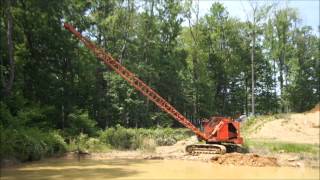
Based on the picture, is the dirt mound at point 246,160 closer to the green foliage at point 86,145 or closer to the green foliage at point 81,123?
the green foliage at point 86,145

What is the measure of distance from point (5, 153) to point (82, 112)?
13798 mm

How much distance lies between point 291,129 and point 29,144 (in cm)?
1851

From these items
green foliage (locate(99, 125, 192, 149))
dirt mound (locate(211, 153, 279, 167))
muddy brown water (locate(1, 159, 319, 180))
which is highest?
green foliage (locate(99, 125, 192, 149))

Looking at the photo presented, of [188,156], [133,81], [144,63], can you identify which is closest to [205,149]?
[188,156]

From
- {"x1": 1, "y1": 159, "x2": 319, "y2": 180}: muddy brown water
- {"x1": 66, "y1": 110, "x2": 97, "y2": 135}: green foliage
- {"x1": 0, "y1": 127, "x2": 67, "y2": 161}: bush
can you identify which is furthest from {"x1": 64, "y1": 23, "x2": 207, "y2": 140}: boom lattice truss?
{"x1": 1, "y1": 159, "x2": 319, "y2": 180}: muddy brown water

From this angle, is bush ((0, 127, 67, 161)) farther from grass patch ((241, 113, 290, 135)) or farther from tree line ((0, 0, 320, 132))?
grass patch ((241, 113, 290, 135))

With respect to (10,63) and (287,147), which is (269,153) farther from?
(10,63)

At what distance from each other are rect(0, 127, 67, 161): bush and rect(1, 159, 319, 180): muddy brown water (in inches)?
37.3

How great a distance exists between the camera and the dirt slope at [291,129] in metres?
31.2

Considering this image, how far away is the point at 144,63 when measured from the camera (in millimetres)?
44812

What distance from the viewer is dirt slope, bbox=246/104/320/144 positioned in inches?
1228

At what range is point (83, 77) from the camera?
37.5 m

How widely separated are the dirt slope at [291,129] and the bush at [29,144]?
14.3 metres

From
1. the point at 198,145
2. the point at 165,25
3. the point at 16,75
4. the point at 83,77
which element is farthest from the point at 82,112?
the point at 165,25
